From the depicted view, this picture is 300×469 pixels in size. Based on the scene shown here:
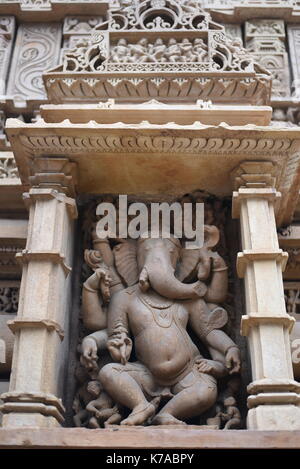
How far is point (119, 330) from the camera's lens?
471 cm

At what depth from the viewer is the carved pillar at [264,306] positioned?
407 centimetres

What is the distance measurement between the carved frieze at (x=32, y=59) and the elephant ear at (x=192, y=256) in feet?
8.67

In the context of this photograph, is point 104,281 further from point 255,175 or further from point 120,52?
point 120,52

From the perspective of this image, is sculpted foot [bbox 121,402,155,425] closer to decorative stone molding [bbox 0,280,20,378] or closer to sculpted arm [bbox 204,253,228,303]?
sculpted arm [bbox 204,253,228,303]

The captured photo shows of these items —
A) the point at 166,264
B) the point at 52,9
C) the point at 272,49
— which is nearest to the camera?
the point at 166,264

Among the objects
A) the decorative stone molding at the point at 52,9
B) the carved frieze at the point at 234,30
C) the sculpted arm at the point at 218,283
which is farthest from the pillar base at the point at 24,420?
the decorative stone molding at the point at 52,9

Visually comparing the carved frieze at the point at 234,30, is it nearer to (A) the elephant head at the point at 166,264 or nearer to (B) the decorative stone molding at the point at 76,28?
(B) the decorative stone molding at the point at 76,28

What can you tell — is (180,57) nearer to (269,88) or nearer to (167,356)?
(269,88)

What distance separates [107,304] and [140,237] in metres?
0.58

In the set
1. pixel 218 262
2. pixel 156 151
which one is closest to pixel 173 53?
pixel 156 151

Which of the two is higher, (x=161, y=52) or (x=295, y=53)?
(x=295, y=53)

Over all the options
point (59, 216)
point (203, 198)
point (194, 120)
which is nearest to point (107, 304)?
point (59, 216)

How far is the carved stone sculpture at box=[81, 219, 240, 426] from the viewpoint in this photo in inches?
175

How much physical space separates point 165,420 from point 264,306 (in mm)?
957
